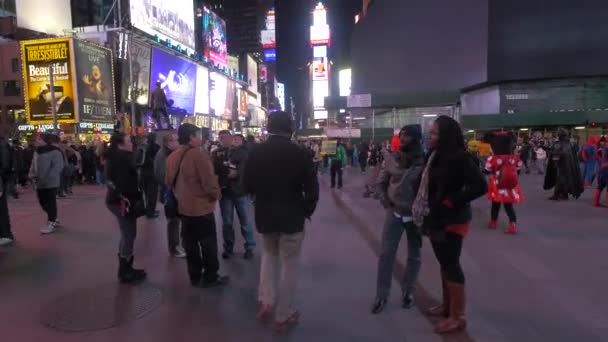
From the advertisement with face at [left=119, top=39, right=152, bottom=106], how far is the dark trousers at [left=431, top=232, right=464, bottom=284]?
1049 inches

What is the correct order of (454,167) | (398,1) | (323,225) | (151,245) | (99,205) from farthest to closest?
(398,1) < (99,205) < (323,225) < (151,245) < (454,167)

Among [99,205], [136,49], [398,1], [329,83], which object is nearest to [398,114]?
[398,1]

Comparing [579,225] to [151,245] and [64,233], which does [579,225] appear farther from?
[64,233]

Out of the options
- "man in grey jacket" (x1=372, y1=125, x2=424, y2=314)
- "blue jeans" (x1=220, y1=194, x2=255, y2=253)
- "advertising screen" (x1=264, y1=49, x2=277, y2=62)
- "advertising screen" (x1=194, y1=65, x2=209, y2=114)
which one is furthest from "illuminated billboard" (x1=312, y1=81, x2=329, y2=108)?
"man in grey jacket" (x1=372, y1=125, x2=424, y2=314)

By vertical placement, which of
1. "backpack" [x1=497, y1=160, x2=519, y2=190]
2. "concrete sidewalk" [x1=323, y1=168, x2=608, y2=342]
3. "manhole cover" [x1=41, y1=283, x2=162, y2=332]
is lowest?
"manhole cover" [x1=41, y1=283, x2=162, y2=332]

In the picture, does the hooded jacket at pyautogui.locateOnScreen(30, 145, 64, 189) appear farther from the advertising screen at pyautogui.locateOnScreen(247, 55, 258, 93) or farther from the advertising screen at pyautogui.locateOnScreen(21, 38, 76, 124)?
the advertising screen at pyautogui.locateOnScreen(247, 55, 258, 93)

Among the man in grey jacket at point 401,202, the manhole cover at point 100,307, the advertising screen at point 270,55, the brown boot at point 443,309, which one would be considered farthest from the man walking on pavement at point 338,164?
the advertising screen at point 270,55

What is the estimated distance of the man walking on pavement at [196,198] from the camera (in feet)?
14.5

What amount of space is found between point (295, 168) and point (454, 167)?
1.25 metres

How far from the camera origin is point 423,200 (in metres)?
3.38

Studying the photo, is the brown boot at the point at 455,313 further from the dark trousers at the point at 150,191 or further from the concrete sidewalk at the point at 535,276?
the dark trousers at the point at 150,191

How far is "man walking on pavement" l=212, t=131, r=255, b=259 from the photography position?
18.4 ft

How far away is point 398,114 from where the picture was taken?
128 feet

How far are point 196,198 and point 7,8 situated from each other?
41702 millimetres
